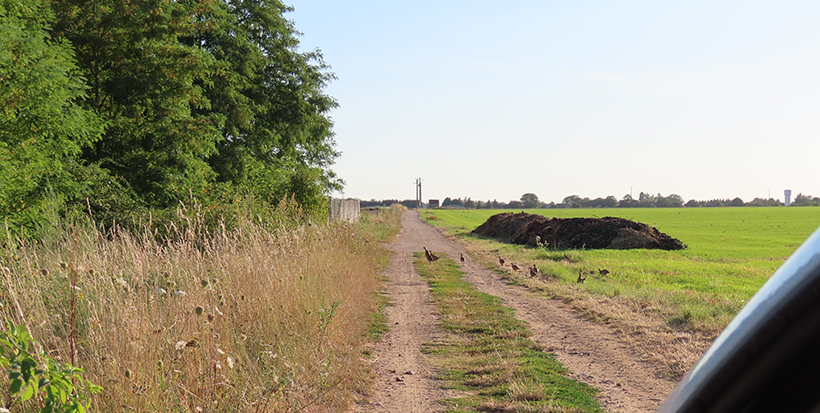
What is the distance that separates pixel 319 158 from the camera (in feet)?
130

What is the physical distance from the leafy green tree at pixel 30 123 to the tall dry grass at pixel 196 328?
798 centimetres

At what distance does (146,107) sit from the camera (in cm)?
2167

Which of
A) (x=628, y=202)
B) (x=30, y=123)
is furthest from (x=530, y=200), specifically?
(x=30, y=123)

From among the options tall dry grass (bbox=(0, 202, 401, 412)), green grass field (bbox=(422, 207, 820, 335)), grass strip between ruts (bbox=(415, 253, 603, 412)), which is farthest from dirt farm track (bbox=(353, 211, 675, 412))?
green grass field (bbox=(422, 207, 820, 335))

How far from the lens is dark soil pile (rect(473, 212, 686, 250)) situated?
27.4 metres

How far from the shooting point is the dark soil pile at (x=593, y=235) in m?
27.4

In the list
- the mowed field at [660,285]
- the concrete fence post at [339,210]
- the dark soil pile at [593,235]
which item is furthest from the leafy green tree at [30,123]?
the dark soil pile at [593,235]

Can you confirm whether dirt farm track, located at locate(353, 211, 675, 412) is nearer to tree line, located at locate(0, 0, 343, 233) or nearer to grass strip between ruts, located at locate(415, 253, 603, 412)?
grass strip between ruts, located at locate(415, 253, 603, 412)

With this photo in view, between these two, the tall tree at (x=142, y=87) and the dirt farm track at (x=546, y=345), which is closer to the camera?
the dirt farm track at (x=546, y=345)

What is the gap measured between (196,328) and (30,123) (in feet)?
40.2

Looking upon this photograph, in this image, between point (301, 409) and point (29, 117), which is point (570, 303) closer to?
point (301, 409)

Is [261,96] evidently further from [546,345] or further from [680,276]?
[546,345]

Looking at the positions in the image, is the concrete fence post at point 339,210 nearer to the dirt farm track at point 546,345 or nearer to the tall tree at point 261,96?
the tall tree at point 261,96

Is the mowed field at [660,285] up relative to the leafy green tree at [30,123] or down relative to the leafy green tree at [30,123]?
down
